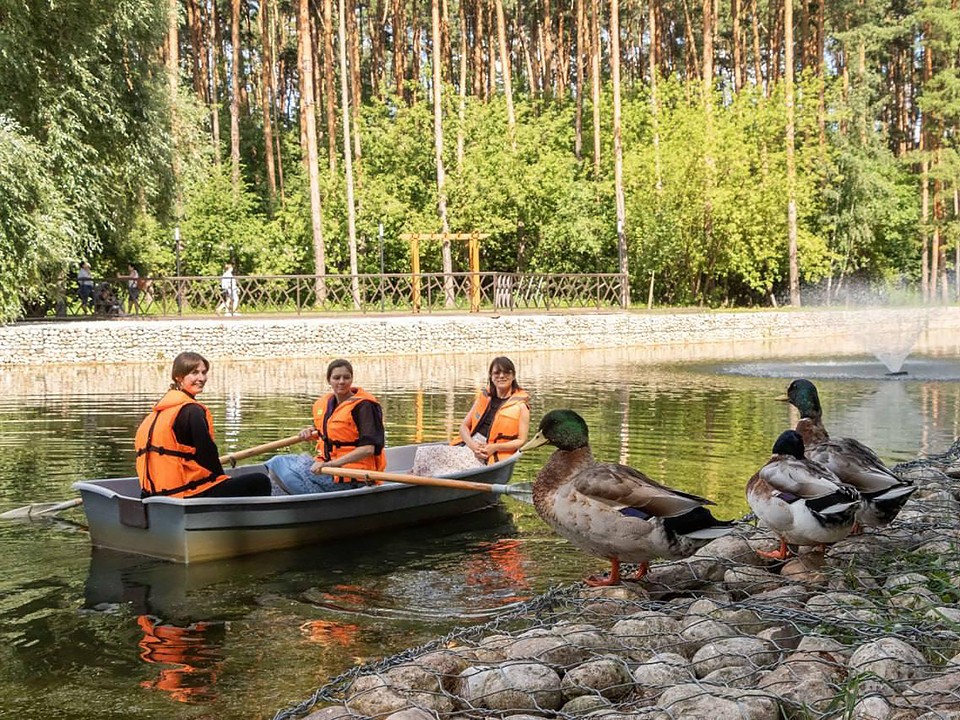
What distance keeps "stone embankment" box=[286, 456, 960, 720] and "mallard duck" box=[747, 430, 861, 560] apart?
1.09 feet

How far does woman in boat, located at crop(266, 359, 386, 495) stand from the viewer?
9.58m

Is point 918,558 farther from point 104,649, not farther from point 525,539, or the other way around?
point 104,649

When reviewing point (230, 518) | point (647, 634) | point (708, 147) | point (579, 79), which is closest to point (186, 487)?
point (230, 518)

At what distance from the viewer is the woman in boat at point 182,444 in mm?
8430

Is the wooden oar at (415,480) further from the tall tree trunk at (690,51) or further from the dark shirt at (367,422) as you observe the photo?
the tall tree trunk at (690,51)

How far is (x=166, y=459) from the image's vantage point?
866 centimetres

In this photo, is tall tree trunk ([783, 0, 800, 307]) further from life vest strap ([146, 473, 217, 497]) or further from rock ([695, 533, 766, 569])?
life vest strap ([146, 473, 217, 497])

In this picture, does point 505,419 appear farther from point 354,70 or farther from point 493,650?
point 354,70

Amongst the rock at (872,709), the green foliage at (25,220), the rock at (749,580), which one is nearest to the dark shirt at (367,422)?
the rock at (749,580)

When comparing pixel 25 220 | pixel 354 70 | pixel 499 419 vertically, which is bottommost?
pixel 499 419

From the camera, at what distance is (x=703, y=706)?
4758 mm

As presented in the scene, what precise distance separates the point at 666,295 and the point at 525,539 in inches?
1490

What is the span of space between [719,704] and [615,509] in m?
1.97

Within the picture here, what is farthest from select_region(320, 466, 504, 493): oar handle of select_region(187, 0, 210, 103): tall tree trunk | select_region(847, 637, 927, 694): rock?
select_region(187, 0, 210, 103): tall tree trunk
